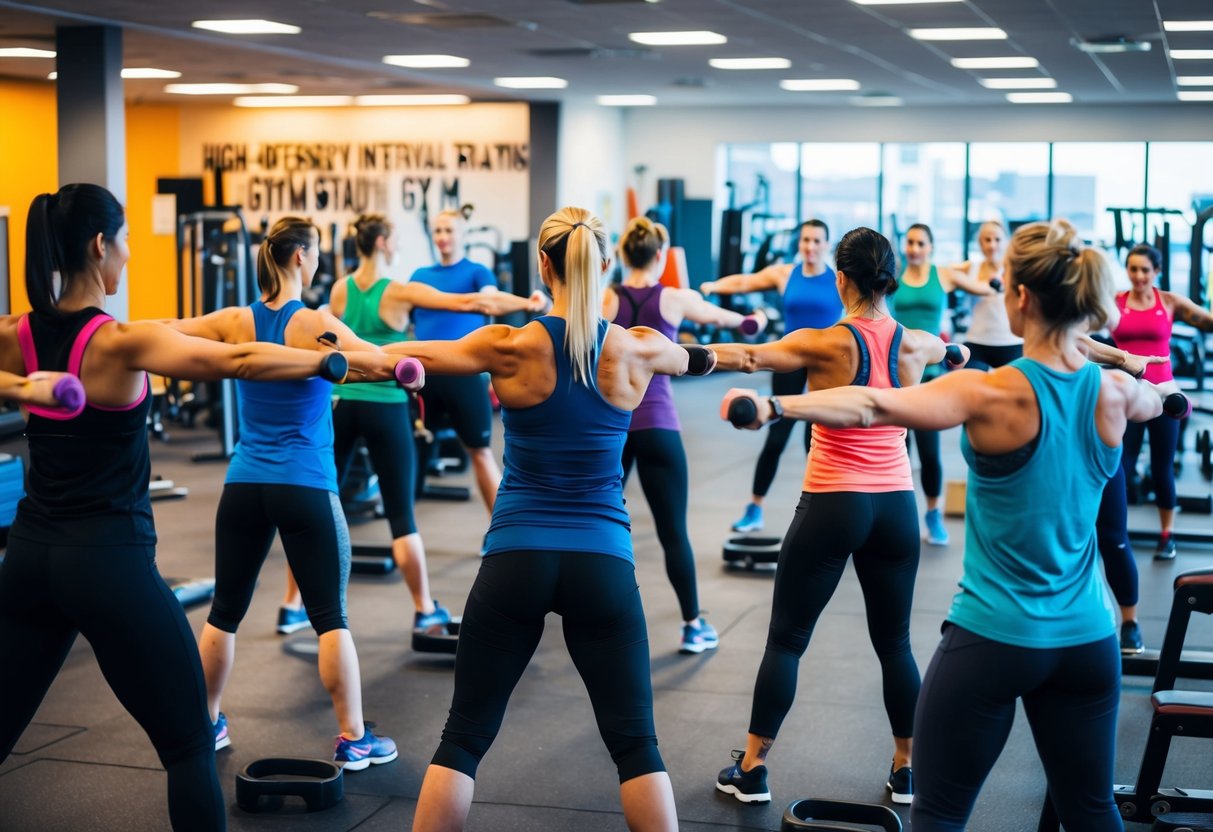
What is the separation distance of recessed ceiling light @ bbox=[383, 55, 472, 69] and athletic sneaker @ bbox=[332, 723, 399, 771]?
7.68 meters

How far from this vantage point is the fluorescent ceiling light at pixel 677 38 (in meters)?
9.05

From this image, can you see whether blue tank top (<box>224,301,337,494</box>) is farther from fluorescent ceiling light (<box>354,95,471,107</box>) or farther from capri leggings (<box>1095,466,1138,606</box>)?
fluorescent ceiling light (<box>354,95,471,107</box>)

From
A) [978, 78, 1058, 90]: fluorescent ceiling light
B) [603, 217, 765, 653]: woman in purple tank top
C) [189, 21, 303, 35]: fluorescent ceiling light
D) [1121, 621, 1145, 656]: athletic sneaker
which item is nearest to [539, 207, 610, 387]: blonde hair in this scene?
[603, 217, 765, 653]: woman in purple tank top

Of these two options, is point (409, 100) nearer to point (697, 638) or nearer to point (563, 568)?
point (697, 638)

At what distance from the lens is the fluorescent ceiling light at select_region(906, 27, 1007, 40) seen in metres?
8.79

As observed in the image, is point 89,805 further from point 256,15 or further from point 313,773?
point 256,15

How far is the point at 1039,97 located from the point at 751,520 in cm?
930

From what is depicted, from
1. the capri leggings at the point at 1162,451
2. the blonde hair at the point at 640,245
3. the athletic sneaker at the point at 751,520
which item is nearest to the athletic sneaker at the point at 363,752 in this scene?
the blonde hair at the point at 640,245

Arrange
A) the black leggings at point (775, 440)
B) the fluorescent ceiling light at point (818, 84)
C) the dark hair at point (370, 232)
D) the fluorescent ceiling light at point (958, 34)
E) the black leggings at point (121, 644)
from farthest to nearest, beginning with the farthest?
1. the fluorescent ceiling light at point (818, 84)
2. the fluorescent ceiling light at point (958, 34)
3. the black leggings at point (775, 440)
4. the dark hair at point (370, 232)
5. the black leggings at point (121, 644)

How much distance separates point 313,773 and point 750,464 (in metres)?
6.09

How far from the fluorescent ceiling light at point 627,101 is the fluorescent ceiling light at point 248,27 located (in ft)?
19.4

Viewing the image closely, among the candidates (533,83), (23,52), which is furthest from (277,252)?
(533,83)

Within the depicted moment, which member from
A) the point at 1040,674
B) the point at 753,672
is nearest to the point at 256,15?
the point at 753,672

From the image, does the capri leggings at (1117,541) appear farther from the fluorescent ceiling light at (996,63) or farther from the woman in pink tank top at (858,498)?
the fluorescent ceiling light at (996,63)
